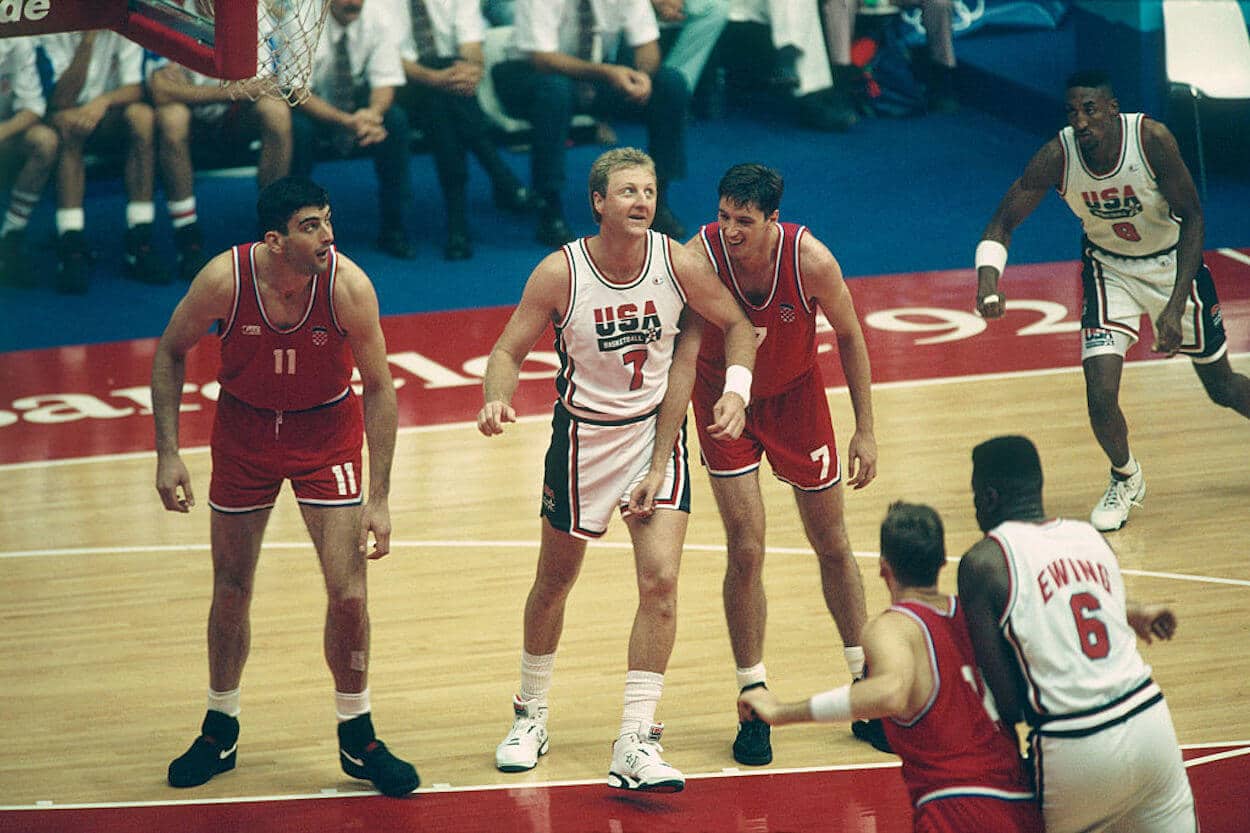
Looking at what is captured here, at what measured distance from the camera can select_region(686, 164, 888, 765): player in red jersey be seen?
5488 millimetres

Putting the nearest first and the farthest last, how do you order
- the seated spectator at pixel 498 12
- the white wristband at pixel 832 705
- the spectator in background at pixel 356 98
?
1. the white wristband at pixel 832 705
2. the spectator in background at pixel 356 98
3. the seated spectator at pixel 498 12

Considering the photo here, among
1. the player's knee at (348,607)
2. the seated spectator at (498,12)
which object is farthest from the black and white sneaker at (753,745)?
the seated spectator at (498,12)

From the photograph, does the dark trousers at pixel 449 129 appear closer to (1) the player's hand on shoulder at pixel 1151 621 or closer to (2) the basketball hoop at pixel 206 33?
(2) the basketball hoop at pixel 206 33

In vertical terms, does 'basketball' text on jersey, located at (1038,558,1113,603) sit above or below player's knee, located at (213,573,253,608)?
above

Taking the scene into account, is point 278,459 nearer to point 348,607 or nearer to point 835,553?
point 348,607

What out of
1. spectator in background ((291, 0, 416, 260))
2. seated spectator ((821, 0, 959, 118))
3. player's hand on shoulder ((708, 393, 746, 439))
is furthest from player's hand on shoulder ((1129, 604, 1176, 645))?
seated spectator ((821, 0, 959, 118))

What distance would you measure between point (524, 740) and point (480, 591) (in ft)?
5.19

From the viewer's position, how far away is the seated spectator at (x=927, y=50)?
13234 mm

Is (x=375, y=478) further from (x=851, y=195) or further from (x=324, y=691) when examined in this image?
(x=851, y=195)

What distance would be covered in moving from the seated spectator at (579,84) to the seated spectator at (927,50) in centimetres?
222

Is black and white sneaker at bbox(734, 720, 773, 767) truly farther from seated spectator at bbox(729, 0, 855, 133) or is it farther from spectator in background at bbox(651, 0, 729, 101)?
seated spectator at bbox(729, 0, 855, 133)

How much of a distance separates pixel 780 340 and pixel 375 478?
1.32m

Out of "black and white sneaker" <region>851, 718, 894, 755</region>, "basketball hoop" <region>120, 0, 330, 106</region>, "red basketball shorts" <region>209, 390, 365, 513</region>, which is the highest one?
"basketball hoop" <region>120, 0, 330, 106</region>

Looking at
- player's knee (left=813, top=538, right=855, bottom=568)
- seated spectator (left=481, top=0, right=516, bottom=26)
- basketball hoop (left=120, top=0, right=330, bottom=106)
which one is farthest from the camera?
Answer: seated spectator (left=481, top=0, right=516, bottom=26)
